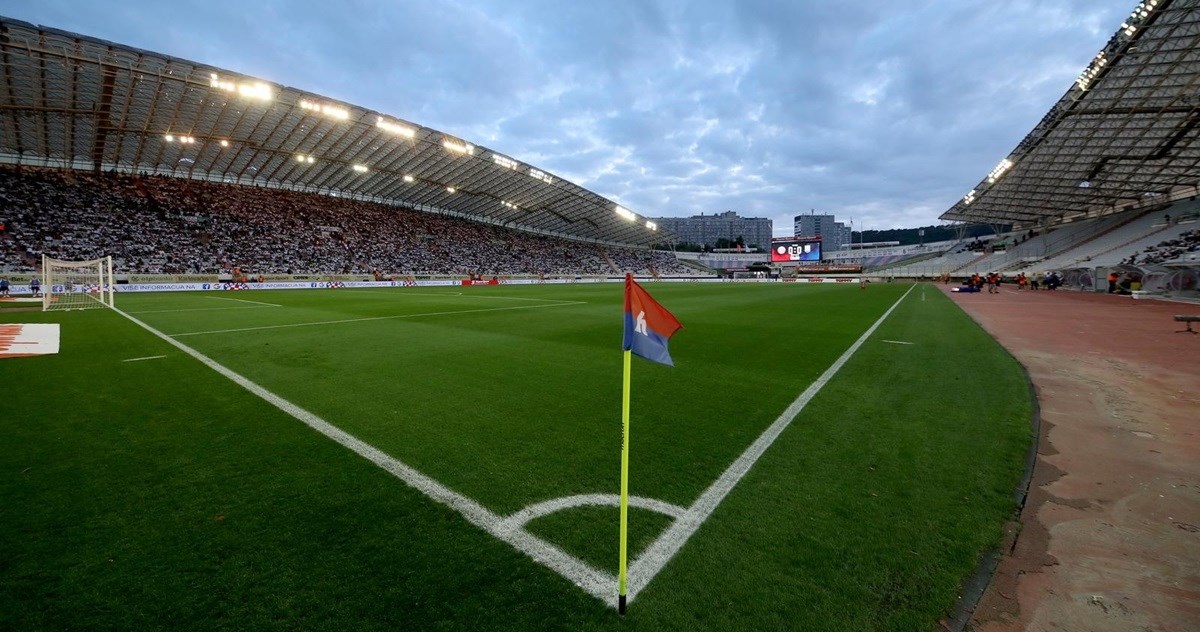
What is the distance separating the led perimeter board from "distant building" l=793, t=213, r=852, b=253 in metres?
129

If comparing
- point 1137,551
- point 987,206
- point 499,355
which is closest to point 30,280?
point 499,355

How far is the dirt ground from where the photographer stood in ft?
7.75

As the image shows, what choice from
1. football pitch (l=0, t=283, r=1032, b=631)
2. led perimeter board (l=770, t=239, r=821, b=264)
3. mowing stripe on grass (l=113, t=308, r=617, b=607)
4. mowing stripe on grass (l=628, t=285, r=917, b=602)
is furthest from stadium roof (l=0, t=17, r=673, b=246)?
mowing stripe on grass (l=628, t=285, r=917, b=602)

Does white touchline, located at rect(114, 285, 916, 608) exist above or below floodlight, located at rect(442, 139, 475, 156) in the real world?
below

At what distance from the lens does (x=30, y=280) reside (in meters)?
29.0

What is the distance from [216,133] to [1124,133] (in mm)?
63870

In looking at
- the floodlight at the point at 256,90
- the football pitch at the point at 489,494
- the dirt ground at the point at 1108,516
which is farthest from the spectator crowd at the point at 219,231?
the dirt ground at the point at 1108,516

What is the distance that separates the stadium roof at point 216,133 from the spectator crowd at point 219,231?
220 centimetres

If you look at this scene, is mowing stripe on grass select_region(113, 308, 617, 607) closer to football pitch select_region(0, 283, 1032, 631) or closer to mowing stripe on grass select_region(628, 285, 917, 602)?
football pitch select_region(0, 283, 1032, 631)

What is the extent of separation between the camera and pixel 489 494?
334cm

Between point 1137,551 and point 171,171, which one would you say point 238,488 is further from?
point 171,171

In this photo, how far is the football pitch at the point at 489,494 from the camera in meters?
2.26

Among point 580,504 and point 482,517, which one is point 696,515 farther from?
point 482,517

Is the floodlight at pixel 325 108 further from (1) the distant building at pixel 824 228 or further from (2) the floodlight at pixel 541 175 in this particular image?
(1) the distant building at pixel 824 228
